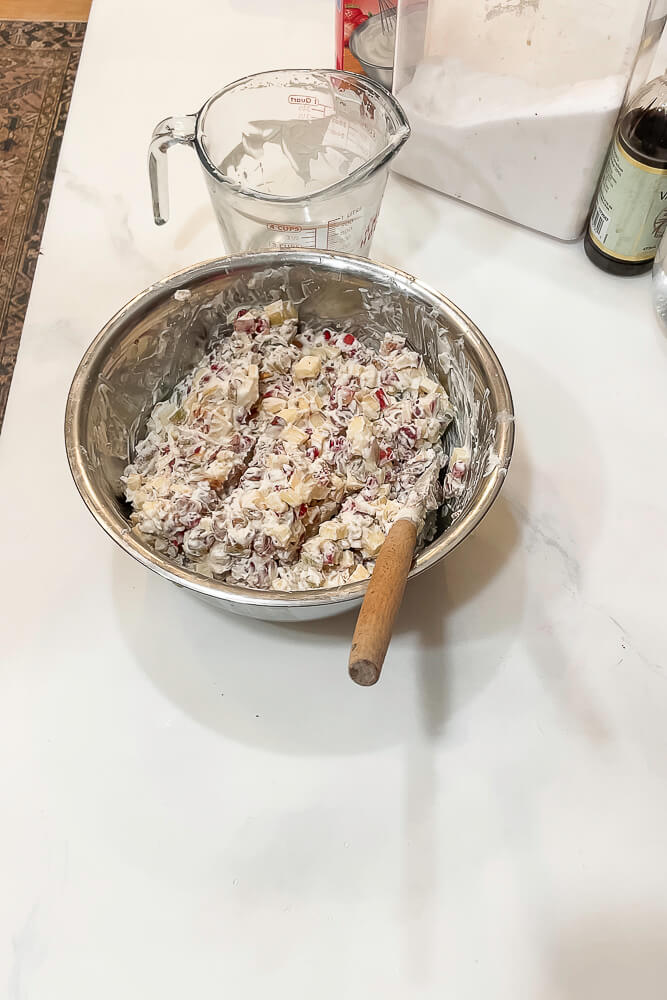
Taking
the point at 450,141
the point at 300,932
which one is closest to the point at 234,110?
the point at 450,141

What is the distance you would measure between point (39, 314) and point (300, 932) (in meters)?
0.79

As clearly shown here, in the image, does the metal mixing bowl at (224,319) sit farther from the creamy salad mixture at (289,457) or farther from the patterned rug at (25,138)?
the patterned rug at (25,138)

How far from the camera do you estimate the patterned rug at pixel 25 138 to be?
1.32 m

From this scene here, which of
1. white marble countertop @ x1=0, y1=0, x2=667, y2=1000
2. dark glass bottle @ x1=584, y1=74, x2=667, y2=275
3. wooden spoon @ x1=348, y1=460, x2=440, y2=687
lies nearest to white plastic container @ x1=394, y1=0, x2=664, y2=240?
dark glass bottle @ x1=584, y1=74, x2=667, y2=275

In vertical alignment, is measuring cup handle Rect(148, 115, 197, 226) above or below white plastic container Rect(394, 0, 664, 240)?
below

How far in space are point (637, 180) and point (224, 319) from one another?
482mm

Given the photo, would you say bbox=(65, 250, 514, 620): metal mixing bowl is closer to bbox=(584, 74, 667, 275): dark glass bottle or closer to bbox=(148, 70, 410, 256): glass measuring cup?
bbox=(148, 70, 410, 256): glass measuring cup

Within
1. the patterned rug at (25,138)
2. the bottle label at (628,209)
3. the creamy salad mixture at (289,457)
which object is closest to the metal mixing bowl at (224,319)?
the creamy salad mixture at (289,457)

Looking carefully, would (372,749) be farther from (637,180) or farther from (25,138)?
(25,138)

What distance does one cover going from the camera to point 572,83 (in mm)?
851

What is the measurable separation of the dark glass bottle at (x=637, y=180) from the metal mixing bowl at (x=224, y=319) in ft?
0.93

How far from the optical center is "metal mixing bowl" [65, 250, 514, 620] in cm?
63

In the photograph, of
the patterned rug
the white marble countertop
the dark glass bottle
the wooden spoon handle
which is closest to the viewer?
the wooden spoon handle

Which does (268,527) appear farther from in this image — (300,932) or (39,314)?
(39,314)
